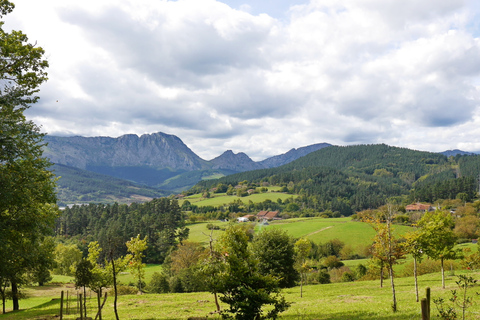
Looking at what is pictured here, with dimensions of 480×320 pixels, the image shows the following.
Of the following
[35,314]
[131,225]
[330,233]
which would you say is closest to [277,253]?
[35,314]

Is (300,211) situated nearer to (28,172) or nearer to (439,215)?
(439,215)

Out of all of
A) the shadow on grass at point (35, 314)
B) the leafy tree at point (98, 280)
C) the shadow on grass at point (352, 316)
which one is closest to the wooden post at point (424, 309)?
the shadow on grass at point (352, 316)

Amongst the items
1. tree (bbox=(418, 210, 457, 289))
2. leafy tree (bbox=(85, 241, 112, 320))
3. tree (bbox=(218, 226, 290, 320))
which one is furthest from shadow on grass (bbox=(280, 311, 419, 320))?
leafy tree (bbox=(85, 241, 112, 320))

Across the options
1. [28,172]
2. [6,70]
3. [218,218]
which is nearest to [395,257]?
[28,172]

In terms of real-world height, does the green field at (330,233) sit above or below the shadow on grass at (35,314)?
below

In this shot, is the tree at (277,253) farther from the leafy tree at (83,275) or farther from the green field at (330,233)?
the green field at (330,233)

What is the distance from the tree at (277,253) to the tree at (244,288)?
21430 mm

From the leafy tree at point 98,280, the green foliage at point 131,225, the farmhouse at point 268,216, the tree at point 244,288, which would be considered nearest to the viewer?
the tree at point 244,288

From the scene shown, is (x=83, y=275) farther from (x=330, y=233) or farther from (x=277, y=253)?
(x=330, y=233)

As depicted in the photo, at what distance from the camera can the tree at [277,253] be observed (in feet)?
119

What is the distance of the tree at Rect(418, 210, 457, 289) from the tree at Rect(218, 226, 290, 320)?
1772 centimetres

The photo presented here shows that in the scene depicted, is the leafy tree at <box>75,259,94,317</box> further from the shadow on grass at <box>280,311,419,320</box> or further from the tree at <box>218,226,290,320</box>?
the shadow on grass at <box>280,311,419,320</box>

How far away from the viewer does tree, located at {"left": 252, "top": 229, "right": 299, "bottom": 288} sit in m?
36.4

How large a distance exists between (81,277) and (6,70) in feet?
43.0
